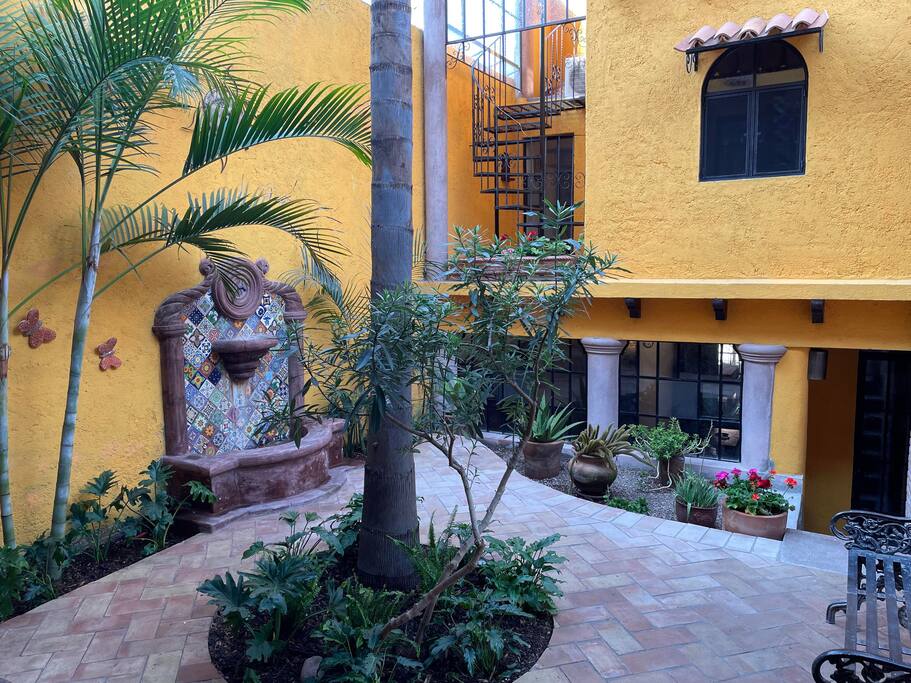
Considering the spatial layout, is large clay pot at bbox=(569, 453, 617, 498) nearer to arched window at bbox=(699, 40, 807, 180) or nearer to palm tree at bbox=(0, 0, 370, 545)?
arched window at bbox=(699, 40, 807, 180)

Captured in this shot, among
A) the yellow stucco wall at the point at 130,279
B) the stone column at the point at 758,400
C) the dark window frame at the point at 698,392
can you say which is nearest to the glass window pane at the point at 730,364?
the dark window frame at the point at 698,392

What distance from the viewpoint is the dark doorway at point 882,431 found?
8250 mm

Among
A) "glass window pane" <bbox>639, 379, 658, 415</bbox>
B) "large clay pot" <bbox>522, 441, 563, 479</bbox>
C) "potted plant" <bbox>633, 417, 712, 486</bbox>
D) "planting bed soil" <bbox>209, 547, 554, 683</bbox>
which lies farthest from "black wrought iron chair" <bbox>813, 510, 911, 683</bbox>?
"glass window pane" <bbox>639, 379, 658, 415</bbox>

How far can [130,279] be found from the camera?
542 cm

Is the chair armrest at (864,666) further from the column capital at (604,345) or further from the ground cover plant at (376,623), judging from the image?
the column capital at (604,345)

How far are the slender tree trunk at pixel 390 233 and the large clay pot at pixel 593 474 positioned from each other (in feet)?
10.2

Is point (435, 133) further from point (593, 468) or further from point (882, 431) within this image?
point (882, 431)

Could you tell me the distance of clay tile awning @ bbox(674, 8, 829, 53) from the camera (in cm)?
629

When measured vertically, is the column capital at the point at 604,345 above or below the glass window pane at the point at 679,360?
above

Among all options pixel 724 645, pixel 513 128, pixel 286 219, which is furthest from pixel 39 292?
pixel 513 128

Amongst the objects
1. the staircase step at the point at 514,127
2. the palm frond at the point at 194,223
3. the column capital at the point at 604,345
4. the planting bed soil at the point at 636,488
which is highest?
the staircase step at the point at 514,127

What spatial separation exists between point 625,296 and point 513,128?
3659 mm

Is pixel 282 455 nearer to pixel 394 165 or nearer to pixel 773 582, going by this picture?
pixel 394 165

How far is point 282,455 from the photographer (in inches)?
229
